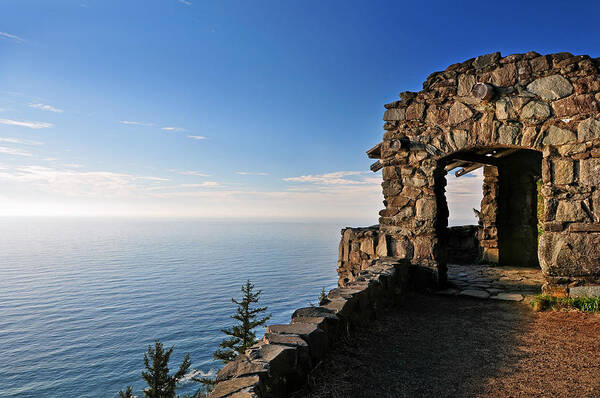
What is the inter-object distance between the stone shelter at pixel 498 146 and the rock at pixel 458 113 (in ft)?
0.05

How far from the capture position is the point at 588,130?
4.59 metres

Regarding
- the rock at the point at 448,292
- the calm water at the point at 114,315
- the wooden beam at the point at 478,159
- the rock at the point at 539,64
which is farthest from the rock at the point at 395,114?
the calm water at the point at 114,315

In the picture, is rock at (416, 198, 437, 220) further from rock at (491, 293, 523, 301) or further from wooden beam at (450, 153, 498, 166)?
wooden beam at (450, 153, 498, 166)

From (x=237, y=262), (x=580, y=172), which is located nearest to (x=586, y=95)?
(x=580, y=172)

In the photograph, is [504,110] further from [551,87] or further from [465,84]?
[465,84]

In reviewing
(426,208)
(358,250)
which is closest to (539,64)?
(426,208)

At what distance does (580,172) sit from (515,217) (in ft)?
19.4

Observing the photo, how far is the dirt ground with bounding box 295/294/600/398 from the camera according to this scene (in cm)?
251

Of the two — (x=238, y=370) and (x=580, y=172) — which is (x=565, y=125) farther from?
(x=238, y=370)

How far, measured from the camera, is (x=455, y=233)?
414 inches

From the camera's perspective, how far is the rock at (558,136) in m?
4.71

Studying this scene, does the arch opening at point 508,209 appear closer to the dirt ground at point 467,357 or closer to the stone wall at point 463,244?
the stone wall at point 463,244

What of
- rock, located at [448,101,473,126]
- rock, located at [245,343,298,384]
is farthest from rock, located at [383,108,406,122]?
rock, located at [245,343,298,384]

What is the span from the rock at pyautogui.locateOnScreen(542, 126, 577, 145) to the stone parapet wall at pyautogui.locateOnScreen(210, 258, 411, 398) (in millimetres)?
3082
